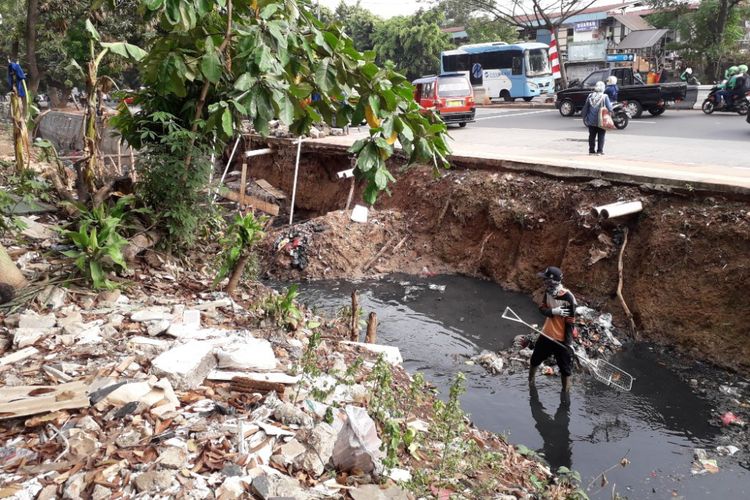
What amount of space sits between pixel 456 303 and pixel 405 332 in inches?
59.2

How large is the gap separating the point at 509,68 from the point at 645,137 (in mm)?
14556

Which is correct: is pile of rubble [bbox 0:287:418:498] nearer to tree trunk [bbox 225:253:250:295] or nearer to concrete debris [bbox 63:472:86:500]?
concrete debris [bbox 63:472:86:500]

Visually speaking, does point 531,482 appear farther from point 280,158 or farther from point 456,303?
point 280,158

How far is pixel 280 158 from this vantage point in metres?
15.4

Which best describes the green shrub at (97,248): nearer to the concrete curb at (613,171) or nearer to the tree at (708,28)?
the concrete curb at (613,171)

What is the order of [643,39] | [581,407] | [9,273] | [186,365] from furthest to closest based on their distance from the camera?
1. [643,39]
2. [581,407]
3. [9,273]
4. [186,365]

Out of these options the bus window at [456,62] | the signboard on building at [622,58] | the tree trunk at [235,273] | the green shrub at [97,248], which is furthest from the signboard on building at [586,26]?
the green shrub at [97,248]

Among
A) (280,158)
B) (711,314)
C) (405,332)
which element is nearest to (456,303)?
(405,332)

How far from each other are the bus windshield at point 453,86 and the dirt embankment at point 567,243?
6.77 meters

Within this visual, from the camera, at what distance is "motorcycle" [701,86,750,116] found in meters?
18.1

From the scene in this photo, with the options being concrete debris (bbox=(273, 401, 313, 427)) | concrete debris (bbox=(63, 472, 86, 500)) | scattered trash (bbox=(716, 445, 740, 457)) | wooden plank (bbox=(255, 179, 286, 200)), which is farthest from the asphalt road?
concrete debris (bbox=(63, 472, 86, 500))

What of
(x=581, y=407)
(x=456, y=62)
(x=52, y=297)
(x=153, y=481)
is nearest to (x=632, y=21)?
(x=456, y=62)

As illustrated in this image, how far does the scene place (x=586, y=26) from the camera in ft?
129

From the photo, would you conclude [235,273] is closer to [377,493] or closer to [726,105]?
[377,493]
